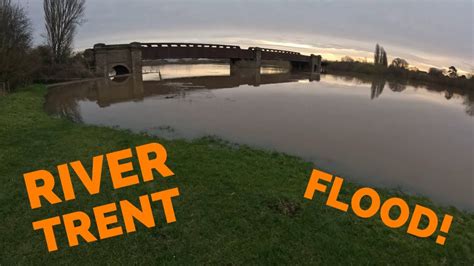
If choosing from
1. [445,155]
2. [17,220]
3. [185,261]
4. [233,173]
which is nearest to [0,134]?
[17,220]

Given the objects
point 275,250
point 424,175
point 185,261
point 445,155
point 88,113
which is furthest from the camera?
point 88,113

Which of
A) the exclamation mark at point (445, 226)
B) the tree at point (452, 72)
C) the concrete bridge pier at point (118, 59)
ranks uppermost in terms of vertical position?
the concrete bridge pier at point (118, 59)

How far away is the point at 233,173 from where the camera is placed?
8312 mm

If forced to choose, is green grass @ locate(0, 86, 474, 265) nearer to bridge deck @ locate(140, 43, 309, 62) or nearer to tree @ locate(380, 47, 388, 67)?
bridge deck @ locate(140, 43, 309, 62)

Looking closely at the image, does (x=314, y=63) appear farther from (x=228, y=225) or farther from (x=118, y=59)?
(x=228, y=225)

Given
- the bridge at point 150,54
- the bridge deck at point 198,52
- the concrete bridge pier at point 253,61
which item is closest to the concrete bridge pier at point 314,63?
the bridge deck at point 198,52

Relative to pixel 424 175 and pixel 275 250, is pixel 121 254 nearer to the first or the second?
pixel 275 250

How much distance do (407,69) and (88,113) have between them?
8463 centimetres

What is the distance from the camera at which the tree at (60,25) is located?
3622cm

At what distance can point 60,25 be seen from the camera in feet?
122

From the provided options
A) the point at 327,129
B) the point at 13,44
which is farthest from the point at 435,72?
the point at 13,44

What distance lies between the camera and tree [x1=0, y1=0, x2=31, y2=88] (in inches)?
794

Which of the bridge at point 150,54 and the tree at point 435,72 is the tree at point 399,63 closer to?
the tree at point 435,72

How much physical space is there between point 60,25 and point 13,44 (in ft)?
39.2
